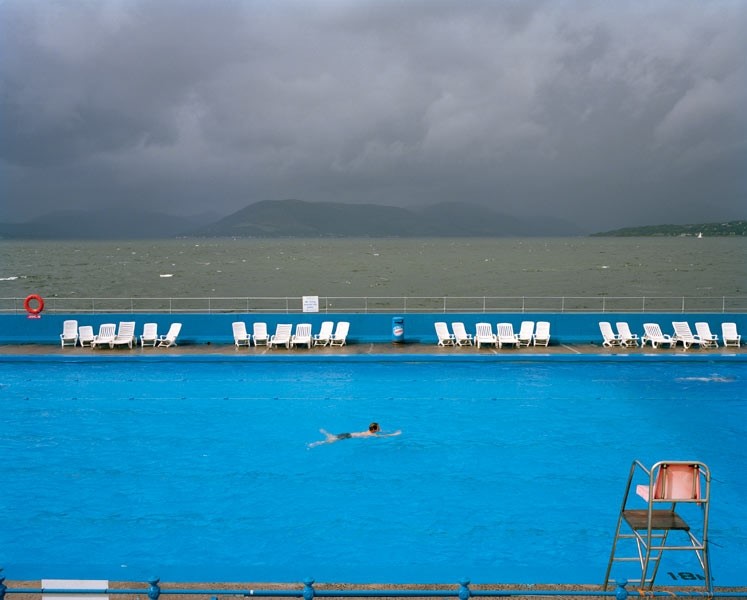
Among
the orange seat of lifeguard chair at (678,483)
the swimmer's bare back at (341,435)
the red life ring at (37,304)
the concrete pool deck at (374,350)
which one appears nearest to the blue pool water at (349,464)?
the swimmer's bare back at (341,435)

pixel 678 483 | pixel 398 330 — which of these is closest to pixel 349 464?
pixel 678 483

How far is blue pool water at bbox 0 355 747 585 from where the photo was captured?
856 cm

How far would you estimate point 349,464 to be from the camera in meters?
12.0

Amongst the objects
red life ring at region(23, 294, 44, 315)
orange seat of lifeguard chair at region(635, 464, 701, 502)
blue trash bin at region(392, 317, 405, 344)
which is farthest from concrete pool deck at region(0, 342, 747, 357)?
orange seat of lifeguard chair at region(635, 464, 701, 502)

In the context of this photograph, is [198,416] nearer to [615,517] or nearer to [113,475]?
[113,475]

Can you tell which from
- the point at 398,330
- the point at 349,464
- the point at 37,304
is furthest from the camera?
the point at 37,304

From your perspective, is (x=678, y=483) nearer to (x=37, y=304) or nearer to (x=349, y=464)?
Answer: (x=349, y=464)

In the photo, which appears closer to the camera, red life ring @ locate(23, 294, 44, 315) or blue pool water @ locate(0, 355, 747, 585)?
blue pool water @ locate(0, 355, 747, 585)

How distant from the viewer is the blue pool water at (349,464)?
8562mm

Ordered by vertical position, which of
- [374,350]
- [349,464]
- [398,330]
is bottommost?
[349,464]

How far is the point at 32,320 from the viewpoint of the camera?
22.5 metres

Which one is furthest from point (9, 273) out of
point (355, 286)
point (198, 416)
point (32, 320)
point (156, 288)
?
point (198, 416)

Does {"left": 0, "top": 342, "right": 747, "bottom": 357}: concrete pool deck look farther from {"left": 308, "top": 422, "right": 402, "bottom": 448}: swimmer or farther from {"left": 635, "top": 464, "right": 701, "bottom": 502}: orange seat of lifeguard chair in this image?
{"left": 635, "top": 464, "right": 701, "bottom": 502}: orange seat of lifeguard chair

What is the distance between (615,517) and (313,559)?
465cm
